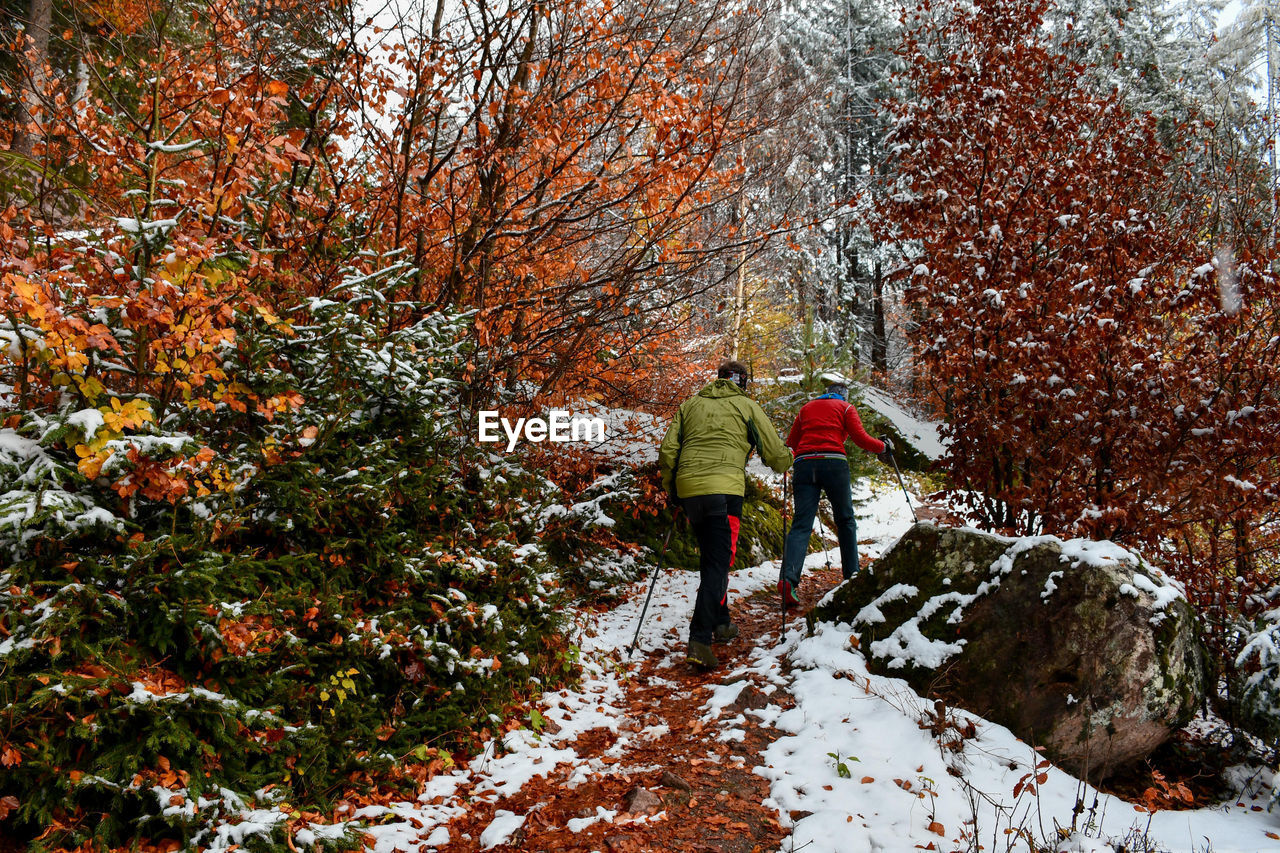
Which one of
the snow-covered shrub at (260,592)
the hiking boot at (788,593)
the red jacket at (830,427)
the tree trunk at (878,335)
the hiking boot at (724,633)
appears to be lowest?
the hiking boot at (724,633)

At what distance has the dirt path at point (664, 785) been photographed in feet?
9.57

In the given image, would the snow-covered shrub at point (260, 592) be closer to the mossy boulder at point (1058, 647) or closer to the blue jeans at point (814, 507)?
the blue jeans at point (814, 507)

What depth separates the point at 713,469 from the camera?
5.34m

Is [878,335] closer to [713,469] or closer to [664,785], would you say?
[713,469]

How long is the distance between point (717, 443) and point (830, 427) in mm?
1456

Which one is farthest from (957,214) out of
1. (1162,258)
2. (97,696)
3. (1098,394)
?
(97,696)

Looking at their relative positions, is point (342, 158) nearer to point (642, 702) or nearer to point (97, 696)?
point (97, 696)

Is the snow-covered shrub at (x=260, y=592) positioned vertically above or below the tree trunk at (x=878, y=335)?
below

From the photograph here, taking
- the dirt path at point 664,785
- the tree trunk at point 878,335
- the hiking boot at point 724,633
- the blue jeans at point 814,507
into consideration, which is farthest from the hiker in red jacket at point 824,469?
the tree trunk at point 878,335

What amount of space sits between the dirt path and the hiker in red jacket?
4.88 ft

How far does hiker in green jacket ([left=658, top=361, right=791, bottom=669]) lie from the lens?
528 cm

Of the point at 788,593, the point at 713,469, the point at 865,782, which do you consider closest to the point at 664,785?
the point at 865,782

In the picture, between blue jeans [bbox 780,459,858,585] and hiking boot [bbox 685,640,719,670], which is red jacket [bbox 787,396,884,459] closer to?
blue jeans [bbox 780,459,858,585]

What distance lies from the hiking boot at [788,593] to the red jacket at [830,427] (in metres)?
1.26
